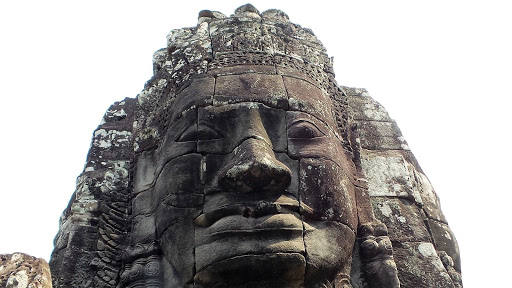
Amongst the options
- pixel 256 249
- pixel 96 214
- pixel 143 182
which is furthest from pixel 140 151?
pixel 256 249

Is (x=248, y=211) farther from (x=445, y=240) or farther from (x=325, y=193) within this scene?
(x=445, y=240)

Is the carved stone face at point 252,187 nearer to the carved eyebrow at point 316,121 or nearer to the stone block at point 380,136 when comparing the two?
the carved eyebrow at point 316,121

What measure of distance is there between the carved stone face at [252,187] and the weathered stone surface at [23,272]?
1029 mm

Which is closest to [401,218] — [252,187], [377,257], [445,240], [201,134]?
[445,240]

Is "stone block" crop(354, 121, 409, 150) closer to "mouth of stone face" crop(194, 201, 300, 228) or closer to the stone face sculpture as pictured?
the stone face sculpture

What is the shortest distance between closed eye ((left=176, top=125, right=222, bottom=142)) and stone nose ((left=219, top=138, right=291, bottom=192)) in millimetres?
494

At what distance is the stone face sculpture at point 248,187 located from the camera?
430 centimetres

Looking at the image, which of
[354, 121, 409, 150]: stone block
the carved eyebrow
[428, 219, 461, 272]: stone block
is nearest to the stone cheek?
the carved eyebrow

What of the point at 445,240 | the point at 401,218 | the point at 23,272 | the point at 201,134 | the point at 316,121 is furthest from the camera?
the point at 445,240

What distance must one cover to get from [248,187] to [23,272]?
1767mm

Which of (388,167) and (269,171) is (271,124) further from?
(388,167)

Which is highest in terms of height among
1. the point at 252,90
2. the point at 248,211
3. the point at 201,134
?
the point at 252,90

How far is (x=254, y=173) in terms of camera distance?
4.35 metres

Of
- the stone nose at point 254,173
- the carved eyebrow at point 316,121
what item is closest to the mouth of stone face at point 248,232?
the stone nose at point 254,173
